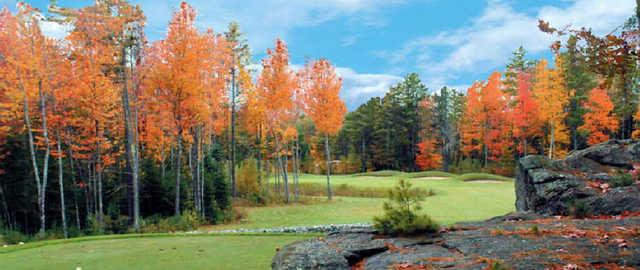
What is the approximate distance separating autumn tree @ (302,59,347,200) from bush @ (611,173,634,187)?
46.9ft

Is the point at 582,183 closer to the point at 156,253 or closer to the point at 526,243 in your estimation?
the point at 526,243

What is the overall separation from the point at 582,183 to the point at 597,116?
93.7ft

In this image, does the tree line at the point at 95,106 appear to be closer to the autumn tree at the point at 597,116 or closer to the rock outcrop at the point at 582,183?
the rock outcrop at the point at 582,183

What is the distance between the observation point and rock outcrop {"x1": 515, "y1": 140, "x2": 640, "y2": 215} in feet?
23.6

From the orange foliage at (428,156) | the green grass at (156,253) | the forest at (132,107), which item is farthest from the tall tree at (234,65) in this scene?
the orange foliage at (428,156)

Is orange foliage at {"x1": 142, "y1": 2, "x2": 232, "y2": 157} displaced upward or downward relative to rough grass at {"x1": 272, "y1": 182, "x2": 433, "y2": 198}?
upward

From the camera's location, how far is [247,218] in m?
17.5

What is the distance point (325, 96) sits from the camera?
21.5m

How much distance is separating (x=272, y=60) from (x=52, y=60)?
9.06 metres

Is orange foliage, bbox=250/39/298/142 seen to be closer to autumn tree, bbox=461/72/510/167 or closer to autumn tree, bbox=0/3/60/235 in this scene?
autumn tree, bbox=0/3/60/235

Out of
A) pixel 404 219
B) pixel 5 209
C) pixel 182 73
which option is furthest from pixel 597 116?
pixel 5 209

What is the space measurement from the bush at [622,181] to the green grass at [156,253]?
18.2 feet

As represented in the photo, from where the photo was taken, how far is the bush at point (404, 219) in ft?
18.6

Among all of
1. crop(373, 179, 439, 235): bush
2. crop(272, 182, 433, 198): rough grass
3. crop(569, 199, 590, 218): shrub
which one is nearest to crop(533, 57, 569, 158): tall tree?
crop(272, 182, 433, 198): rough grass
